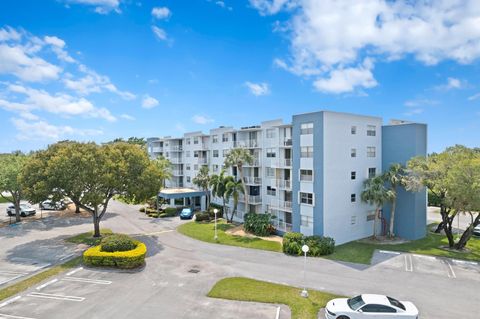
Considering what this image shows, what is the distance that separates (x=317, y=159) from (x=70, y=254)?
24.4 metres

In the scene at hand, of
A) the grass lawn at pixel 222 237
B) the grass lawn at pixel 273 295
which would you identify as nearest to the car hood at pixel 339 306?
the grass lawn at pixel 273 295

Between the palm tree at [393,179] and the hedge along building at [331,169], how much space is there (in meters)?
1.29

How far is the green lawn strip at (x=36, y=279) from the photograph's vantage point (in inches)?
755

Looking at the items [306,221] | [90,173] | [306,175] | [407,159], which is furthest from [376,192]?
[90,173]

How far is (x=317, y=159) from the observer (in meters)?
29.0

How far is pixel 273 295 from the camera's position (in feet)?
61.1

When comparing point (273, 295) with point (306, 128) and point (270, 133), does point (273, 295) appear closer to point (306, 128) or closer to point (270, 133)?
point (306, 128)

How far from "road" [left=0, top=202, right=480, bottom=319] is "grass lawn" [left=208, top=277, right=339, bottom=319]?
79 cm

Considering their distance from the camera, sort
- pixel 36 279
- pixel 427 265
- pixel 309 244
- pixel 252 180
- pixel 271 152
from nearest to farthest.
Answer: pixel 36 279 < pixel 427 265 < pixel 309 244 < pixel 271 152 < pixel 252 180

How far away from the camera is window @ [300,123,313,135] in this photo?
29781 millimetres

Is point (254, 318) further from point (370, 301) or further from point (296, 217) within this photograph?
Answer: point (296, 217)

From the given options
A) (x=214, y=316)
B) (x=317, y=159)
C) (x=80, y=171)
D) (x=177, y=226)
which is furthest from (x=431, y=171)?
(x=80, y=171)

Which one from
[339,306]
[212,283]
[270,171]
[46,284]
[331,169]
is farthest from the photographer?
[270,171]

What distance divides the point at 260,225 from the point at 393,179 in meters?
14.7
